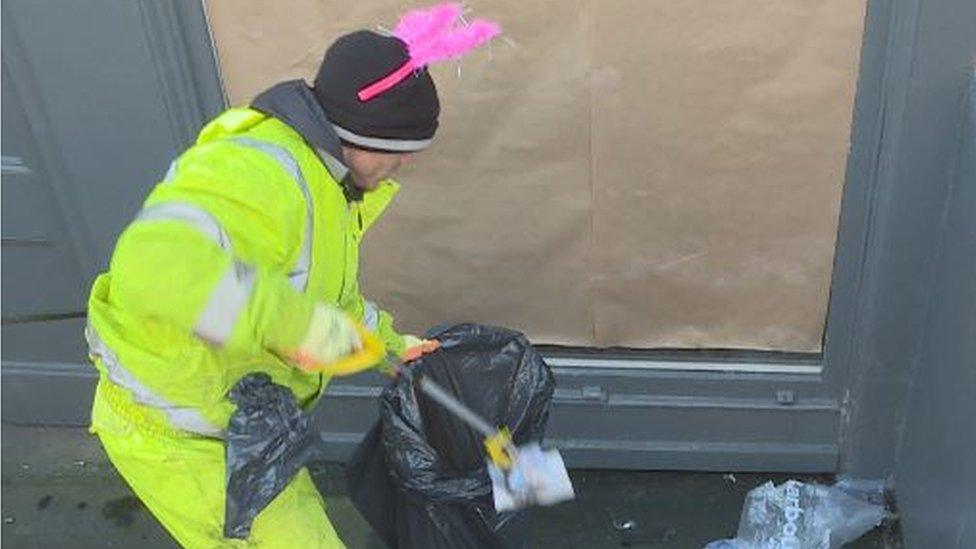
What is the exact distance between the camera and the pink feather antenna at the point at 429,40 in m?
2.08

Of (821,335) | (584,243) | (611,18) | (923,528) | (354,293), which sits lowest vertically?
(923,528)

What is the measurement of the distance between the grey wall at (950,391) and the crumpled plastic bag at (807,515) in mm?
154

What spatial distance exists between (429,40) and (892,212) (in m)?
1.27

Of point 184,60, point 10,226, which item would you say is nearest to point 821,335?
point 184,60

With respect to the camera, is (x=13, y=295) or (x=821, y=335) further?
(x=13, y=295)

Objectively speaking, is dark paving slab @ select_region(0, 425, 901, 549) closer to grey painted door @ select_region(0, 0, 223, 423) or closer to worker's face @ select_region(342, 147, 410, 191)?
grey painted door @ select_region(0, 0, 223, 423)

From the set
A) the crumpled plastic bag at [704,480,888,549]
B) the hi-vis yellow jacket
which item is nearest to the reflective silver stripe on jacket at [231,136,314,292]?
the hi-vis yellow jacket

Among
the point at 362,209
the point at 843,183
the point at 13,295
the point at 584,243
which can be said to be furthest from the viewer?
the point at 13,295

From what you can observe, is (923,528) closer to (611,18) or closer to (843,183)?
(843,183)

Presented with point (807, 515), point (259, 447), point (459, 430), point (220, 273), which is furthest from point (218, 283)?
point (807, 515)

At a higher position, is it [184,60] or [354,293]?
[184,60]

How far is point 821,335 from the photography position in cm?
316

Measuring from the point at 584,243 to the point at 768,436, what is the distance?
812 millimetres

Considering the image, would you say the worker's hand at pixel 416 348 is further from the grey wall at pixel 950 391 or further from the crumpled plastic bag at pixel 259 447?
the grey wall at pixel 950 391
